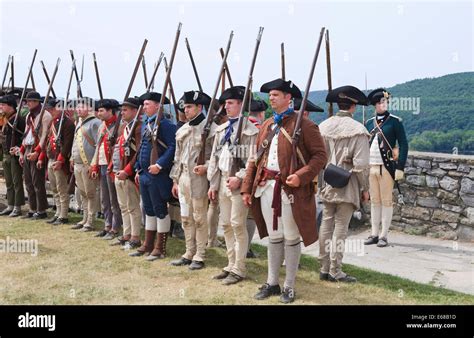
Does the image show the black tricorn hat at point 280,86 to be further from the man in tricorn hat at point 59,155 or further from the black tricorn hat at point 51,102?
the black tricorn hat at point 51,102

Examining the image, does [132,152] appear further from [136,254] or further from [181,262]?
[181,262]

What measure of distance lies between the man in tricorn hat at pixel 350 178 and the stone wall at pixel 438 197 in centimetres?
273

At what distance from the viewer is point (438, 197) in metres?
7.86

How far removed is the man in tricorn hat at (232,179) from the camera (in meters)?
5.48

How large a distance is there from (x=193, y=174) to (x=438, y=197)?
4082 mm

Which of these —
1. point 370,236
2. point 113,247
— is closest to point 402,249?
point 370,236

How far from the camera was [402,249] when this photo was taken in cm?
719

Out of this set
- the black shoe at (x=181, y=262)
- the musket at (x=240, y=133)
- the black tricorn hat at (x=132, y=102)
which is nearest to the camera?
the musket at (x=240, y=133)

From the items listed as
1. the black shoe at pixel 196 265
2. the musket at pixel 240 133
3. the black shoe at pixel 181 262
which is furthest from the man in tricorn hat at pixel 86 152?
the musket at pixel 240 133

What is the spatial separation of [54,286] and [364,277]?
11.2ft
